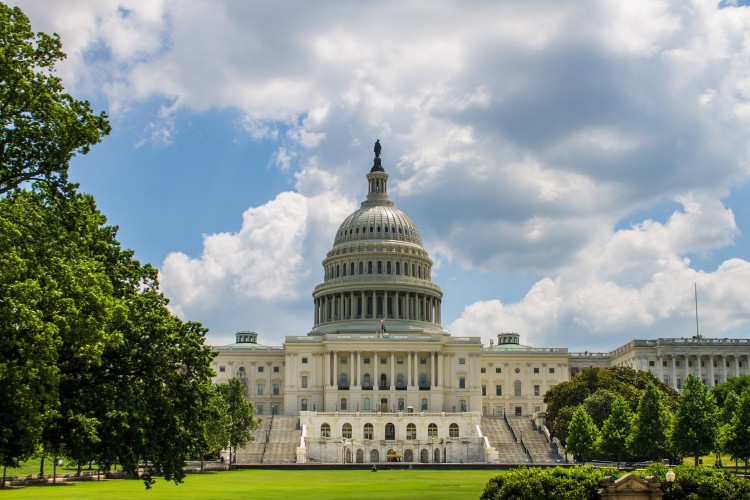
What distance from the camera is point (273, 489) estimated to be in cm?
6856

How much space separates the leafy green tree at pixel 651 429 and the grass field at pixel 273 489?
26441mm

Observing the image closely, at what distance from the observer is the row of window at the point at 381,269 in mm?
181625

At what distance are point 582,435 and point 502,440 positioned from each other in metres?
27.0

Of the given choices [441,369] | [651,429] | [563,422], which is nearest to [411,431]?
[441,369]

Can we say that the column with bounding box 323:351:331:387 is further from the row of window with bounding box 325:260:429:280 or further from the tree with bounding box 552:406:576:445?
the tree with bounding box 552:406:576:445

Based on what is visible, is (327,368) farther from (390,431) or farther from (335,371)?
(390,431)

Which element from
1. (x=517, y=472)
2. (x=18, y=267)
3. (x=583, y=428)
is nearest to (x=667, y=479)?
(x=517, y=472)

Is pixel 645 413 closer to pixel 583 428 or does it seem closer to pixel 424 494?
pixel 583 428

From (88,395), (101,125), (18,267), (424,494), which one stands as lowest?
(424,494)

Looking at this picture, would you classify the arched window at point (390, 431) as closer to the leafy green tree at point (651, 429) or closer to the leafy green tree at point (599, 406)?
the leafy green tree at point (599, 406)

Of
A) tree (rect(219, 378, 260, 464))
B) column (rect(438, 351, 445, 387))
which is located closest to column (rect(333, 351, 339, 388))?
column (rect(438, 351, 445, 387))

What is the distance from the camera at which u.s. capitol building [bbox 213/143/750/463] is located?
156200 mm

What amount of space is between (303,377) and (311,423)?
2636 centimetres

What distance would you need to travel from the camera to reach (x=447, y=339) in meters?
169
